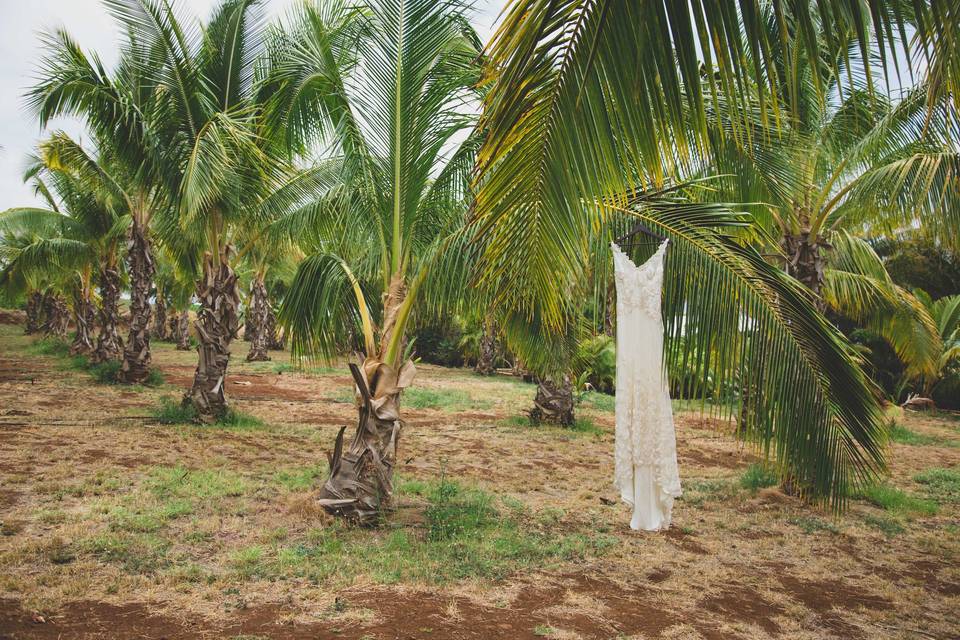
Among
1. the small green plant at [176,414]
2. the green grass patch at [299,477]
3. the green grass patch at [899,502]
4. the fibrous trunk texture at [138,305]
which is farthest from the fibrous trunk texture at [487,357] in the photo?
the green grass patch at [899,502]

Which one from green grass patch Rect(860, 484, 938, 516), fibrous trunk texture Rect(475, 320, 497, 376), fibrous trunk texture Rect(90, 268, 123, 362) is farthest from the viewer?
fibrous trunk texture Rect(475, 320, 497, 376)

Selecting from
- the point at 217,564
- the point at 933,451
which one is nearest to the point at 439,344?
the point at 933,451

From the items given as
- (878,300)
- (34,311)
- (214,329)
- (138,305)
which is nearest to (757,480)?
(878,300)

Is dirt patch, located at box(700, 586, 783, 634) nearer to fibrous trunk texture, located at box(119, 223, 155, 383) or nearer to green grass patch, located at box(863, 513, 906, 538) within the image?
green grass patch, located at box(863, 513, 906, 538)

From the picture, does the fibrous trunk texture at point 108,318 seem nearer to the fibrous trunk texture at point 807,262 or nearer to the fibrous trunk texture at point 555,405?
the fibrous trunk texture at point 555,405

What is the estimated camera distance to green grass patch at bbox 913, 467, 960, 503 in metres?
7.82

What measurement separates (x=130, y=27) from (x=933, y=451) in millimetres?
15432

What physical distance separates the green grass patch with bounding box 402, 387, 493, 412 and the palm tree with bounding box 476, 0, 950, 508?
1004cm

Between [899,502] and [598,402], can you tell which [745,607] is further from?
[598,402]

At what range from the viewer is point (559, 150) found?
2359 millimetres

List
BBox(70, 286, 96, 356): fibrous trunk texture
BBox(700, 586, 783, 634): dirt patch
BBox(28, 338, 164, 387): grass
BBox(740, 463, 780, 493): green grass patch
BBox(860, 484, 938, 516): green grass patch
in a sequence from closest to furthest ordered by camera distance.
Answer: BBox(700, 586, 783, 634): dirt patch, BBox(860, 484, 938, 516): green grass patch, BBox(740, 463, 780, 493): green grass patch, BBox(28, 338, 164, 387): grass, BBox(70, 286, 96, 356): fibrous trunk texture

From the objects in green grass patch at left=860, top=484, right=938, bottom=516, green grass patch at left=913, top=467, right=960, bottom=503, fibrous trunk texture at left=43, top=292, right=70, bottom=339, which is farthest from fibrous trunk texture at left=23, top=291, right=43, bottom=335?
green grass patch at left=913, top=467, right=960, bottom=503

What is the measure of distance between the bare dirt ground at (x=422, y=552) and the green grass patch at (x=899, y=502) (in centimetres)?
3

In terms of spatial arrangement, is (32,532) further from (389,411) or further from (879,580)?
(879,580)
